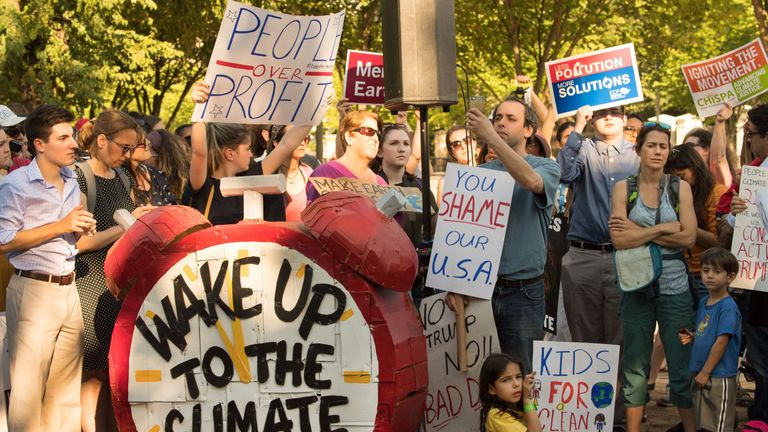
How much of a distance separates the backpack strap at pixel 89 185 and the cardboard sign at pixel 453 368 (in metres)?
2.13

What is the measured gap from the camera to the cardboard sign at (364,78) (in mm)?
10133

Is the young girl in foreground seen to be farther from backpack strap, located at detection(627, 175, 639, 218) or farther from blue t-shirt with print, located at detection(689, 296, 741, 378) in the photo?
backpack strap, located at detection(627, 175, 639, 218)

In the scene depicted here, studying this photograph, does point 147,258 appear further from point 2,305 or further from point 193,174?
point 2,305

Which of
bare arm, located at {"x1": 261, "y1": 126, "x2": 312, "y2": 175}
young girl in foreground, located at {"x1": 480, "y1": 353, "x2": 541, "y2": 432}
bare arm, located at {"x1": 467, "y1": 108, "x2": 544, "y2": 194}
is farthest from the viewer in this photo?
bare arm, located at {"x1": 261, "y1": 126, "x2": 312, "y2": 175}

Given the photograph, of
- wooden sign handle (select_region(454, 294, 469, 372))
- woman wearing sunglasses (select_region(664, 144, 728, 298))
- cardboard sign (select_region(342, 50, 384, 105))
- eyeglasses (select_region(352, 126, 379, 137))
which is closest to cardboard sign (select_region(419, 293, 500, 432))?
wooden sign handle (select_region(454, 294, 469, 372))

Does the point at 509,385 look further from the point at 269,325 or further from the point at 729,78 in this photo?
the point at 729,78

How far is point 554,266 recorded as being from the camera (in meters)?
9.30

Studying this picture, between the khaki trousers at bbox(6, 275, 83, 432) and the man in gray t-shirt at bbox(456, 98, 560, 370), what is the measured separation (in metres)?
2.46

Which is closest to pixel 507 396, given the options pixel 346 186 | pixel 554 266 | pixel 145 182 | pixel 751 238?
pixel 346 186

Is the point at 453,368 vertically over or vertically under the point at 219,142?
under

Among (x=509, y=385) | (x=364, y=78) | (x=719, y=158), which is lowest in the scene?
(x=509, y=385)

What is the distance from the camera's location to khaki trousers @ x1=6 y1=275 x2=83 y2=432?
6.51m

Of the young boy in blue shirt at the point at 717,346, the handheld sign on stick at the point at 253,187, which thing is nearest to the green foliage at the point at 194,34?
the young boy in blue shirt at the point at 717,346

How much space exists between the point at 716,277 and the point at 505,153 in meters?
1.83
